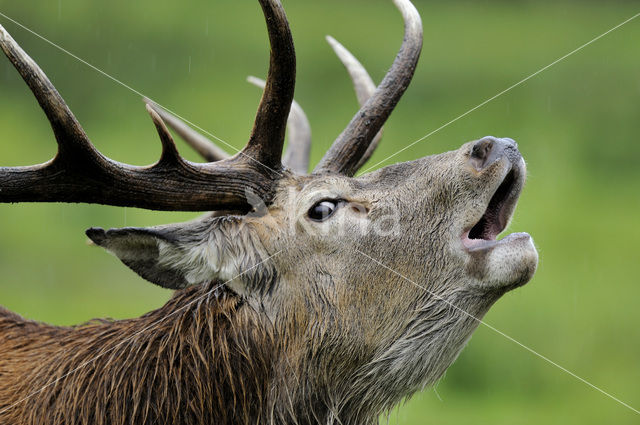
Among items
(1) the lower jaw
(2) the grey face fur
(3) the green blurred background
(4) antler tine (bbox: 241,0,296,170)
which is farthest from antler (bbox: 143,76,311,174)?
(3) the green blurred background

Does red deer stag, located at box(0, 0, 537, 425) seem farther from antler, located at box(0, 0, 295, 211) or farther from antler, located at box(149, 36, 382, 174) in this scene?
antler, located at box(149, 36, 382, 174)

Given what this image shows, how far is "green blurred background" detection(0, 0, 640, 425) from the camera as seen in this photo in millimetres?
8648

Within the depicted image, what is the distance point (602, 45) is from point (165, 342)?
14.1 metres

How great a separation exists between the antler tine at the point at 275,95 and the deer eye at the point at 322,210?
31 centimetres

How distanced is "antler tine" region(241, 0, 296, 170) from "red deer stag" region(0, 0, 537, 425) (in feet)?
0.04

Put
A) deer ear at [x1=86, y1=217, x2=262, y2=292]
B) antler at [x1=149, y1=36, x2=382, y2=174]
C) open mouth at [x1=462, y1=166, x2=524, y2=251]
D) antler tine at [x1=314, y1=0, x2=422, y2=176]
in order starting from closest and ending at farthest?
deer ear at [x1=86, y1=217, x2=262, y2=292]
open mouth at [x1=462, y1=166, x2=524, y2=251]
antler tine at [x1=314, y1=0, x2=422, y2=176]
antler at [x1=149, y1=36, x2=382, y2=174]

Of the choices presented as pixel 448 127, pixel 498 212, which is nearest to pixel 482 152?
pixel 498 212

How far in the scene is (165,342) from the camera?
347cm

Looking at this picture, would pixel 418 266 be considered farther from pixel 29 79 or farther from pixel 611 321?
pixel 611 321

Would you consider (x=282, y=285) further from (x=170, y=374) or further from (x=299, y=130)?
(x=299, y=130)

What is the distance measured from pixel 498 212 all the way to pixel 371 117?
98 cm

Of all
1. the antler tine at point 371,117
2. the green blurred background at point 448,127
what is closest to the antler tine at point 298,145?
the antler tine at point 371,117

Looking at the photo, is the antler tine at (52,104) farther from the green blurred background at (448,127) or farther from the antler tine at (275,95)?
the green blurred background at (448,127)

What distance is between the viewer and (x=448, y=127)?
40.3 ft
